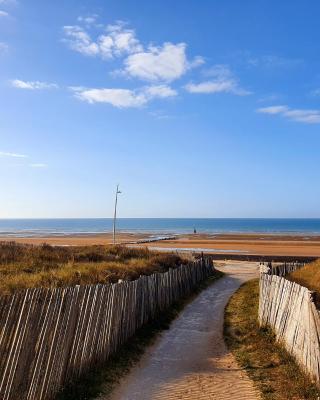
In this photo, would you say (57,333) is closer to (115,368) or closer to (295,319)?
(115,368)

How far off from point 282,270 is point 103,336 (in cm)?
1323

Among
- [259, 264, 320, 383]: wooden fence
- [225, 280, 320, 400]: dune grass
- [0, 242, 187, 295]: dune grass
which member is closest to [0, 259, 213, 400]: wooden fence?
[0, 242, 187, 295]: dune grass

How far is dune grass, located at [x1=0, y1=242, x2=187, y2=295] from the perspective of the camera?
13289 millimetres

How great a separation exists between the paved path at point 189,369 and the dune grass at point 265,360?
0.23 m

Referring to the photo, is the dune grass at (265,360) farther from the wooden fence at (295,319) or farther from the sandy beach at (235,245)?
the sandy beach at (235,245)

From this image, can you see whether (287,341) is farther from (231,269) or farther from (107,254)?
(231,269)

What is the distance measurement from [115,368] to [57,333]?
7.53 ft

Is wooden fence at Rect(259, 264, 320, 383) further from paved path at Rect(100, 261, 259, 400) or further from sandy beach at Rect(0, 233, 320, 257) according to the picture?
sandy beach at Rect(0, 233, 320, 257)

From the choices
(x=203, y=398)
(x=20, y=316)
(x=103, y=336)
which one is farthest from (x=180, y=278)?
(x=20, y=316)

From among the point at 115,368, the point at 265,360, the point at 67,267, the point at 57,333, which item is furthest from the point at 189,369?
the point at 67,267

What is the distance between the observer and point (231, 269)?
101 ft

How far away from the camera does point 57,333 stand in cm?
725

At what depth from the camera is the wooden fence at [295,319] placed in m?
8.09

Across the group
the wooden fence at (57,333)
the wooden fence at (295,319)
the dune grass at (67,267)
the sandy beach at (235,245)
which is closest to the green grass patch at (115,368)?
the wooden fence at (57,333)
